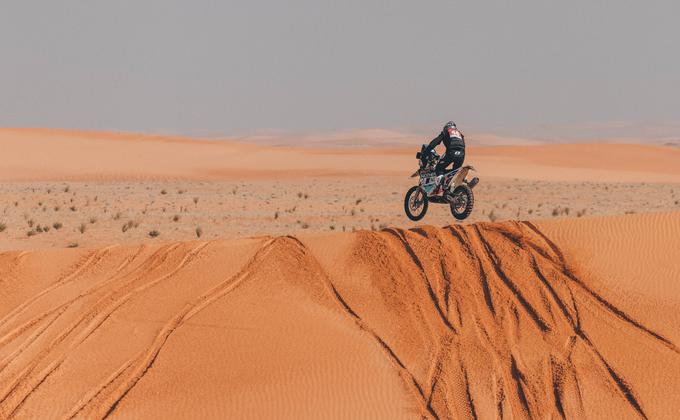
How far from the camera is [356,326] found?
10.8m

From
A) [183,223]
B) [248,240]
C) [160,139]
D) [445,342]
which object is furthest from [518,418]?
[160,139]

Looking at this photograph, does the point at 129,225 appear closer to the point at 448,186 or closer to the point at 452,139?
the point at 448,186

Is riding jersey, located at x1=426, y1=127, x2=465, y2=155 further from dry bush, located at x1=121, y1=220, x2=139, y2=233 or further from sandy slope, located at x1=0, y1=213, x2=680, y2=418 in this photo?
dry bush, located at x1=121, y1=220, x2=139, y2=233

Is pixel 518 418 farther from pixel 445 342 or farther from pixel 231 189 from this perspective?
pixel 231 189

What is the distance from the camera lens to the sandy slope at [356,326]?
9336 mm

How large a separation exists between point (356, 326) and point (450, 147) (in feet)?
16.8

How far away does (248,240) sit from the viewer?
Result: 13.2m

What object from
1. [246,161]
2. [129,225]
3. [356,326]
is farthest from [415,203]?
[246,161]

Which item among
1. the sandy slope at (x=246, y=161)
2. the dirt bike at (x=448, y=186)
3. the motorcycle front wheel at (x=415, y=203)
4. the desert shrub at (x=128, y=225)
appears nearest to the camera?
the dirt bike at (x=448, y=186)

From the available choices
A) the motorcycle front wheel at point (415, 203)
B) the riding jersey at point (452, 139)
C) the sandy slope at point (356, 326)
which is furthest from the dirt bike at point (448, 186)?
the sandy slope at point (356, 326)

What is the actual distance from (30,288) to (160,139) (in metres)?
70.7

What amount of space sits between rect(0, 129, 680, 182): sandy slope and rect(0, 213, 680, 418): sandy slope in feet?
99.7

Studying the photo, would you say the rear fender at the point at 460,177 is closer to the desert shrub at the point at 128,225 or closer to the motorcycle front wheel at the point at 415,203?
the motorcycle front wheel at the point at 415,203

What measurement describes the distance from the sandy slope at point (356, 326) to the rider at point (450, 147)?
229 centimetres
